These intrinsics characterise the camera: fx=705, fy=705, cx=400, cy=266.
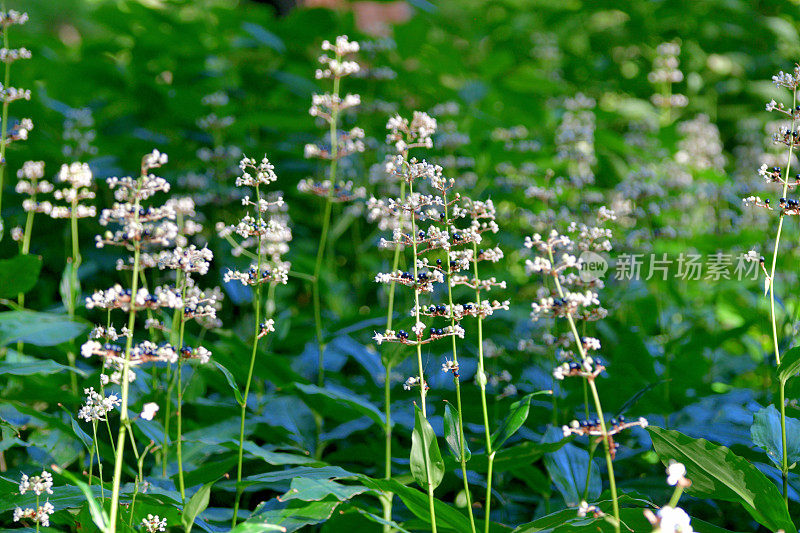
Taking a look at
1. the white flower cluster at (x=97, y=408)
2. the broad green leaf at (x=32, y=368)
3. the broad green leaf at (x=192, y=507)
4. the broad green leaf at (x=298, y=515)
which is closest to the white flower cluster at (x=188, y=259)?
the white flower cluster at (x=97, y=408)

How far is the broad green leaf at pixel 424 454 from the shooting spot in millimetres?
1719

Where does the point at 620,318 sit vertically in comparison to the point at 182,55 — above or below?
below

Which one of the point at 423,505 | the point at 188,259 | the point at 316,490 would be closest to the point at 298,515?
the point at 316,490

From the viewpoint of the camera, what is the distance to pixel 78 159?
3.94 meters

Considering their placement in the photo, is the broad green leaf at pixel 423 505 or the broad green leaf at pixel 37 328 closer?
the broad green leaf at pixel 423 505

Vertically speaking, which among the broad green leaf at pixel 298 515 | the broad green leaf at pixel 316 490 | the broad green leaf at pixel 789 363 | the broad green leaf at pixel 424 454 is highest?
the broad green leaf at pixel 789 363

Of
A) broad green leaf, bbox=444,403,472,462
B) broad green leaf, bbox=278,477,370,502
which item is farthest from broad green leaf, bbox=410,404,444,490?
broad green leaf, bbox=278,477,370,502

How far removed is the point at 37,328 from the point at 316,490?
4.67 ft

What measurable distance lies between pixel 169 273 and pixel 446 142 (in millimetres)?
1762

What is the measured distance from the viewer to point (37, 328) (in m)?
2.52

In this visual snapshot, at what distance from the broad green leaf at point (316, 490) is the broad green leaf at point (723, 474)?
77cm

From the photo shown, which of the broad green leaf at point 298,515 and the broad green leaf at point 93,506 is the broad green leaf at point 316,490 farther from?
the broad green leaf at point 93,506

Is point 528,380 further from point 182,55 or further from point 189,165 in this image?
point 182,55

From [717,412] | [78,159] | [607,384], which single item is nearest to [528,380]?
[607,384]
